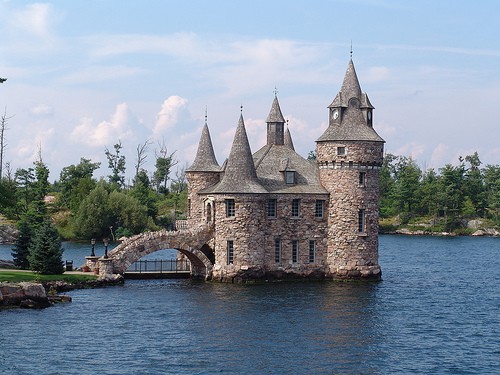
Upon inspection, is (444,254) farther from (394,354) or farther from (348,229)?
(394,354)

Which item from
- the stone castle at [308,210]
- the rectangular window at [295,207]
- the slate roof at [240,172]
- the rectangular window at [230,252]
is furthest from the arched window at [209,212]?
the rectangular window at [295,207]

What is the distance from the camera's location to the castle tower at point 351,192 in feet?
230

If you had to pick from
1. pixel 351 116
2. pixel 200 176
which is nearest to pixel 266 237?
pixel 200 176

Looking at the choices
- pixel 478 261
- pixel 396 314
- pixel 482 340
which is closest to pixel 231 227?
pixel 396 314

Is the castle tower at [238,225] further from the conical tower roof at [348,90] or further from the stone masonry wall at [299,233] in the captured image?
the conical tower roof at [348,90]

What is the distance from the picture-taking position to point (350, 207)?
231 ft

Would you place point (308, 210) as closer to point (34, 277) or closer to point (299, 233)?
point (299, 233)

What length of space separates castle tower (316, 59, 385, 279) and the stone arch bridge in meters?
10.3

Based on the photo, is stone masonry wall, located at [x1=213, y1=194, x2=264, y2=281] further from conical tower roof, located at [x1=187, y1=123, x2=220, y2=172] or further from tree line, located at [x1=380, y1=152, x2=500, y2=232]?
tree line, located at [x1=380, y1=152, x2=500, y2=232]

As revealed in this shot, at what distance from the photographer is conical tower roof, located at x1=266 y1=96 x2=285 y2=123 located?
76250 millimetres

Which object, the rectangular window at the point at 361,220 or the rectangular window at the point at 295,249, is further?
the rectangular window at the point at 295,249

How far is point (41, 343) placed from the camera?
46406 millimetres

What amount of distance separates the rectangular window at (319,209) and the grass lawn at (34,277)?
18812 mm

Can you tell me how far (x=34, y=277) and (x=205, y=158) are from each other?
19752 millimetres
